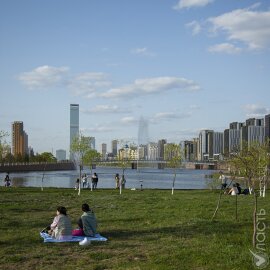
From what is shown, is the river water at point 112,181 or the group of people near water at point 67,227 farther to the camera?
Result: the river water at point 112,181

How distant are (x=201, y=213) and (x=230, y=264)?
851cm

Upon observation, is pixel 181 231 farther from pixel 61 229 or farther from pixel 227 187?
pixel 227 187

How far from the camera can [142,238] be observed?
12508mm

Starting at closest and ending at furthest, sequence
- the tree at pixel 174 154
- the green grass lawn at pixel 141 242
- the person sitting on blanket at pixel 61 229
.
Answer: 1. the green grass lawn at pixel 141 242
2. the person sitting on blanket at pixel 61 229
3. the tree at pixel 174 154

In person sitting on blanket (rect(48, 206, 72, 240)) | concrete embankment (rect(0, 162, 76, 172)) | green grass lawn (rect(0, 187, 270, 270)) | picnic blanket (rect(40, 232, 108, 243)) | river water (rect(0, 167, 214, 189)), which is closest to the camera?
green grass lawn (rect(0, 187, 270, 270))

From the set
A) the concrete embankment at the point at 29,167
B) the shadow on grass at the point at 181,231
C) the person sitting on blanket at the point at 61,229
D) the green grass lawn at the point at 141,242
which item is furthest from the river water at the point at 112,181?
the person sitting on blanket at the point at 61,229

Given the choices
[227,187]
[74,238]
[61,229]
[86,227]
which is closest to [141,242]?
[86,227]

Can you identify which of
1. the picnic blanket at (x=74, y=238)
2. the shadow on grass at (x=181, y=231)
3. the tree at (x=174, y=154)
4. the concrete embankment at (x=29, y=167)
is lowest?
the concrete embankment at (x=29, y=167)

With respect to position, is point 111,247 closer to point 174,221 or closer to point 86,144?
point 174,221

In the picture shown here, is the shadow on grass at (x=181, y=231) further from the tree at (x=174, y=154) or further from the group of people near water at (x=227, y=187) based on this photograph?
the tree at (x=174, y=154)

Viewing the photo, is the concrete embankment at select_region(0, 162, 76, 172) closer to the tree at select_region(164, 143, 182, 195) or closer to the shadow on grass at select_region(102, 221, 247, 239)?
the tree at select_region(164, 143, 182, 195)

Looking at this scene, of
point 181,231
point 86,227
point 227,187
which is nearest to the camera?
point 86,227

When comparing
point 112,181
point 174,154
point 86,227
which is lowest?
point 112,181

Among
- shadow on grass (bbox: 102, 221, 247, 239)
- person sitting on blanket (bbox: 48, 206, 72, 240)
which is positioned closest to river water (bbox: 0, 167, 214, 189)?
shadow on grass (bbox: 102, 221, 247, 239)
